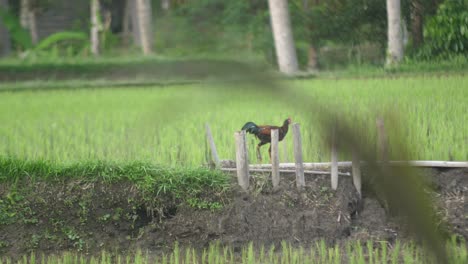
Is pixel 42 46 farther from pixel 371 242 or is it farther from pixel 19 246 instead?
pixel 371 242

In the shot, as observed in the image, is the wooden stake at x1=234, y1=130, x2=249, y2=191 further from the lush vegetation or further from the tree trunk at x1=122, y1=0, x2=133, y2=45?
the tree trunk at x1=122, y1=0, x2=133, y2=45

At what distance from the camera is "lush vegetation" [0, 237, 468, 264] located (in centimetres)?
276

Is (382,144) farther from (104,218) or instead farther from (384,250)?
(104,218)

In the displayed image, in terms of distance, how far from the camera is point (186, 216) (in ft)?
10.6

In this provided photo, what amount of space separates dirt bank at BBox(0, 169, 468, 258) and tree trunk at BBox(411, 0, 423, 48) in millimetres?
885

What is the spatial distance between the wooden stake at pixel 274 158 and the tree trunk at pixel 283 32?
6.99 feet

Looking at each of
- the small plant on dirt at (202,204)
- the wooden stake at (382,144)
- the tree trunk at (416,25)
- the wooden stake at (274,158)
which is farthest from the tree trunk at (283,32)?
the wooden stake at (382,144)

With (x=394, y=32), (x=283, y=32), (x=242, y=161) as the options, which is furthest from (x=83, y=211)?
(x=283, y=32)

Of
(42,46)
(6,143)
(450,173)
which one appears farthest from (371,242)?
(42,46)

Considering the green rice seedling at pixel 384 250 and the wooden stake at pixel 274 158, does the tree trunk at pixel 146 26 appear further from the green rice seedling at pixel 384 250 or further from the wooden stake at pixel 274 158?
the wooden stake at pixel 274 158

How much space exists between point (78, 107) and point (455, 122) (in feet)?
10.7

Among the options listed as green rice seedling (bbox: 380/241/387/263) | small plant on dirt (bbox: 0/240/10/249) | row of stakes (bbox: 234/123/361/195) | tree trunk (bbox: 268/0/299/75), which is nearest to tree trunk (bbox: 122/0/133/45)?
green rice seedling (bbox: 380/241/387/263)

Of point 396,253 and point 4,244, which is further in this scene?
point 4,244

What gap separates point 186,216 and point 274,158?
19.3 inches
